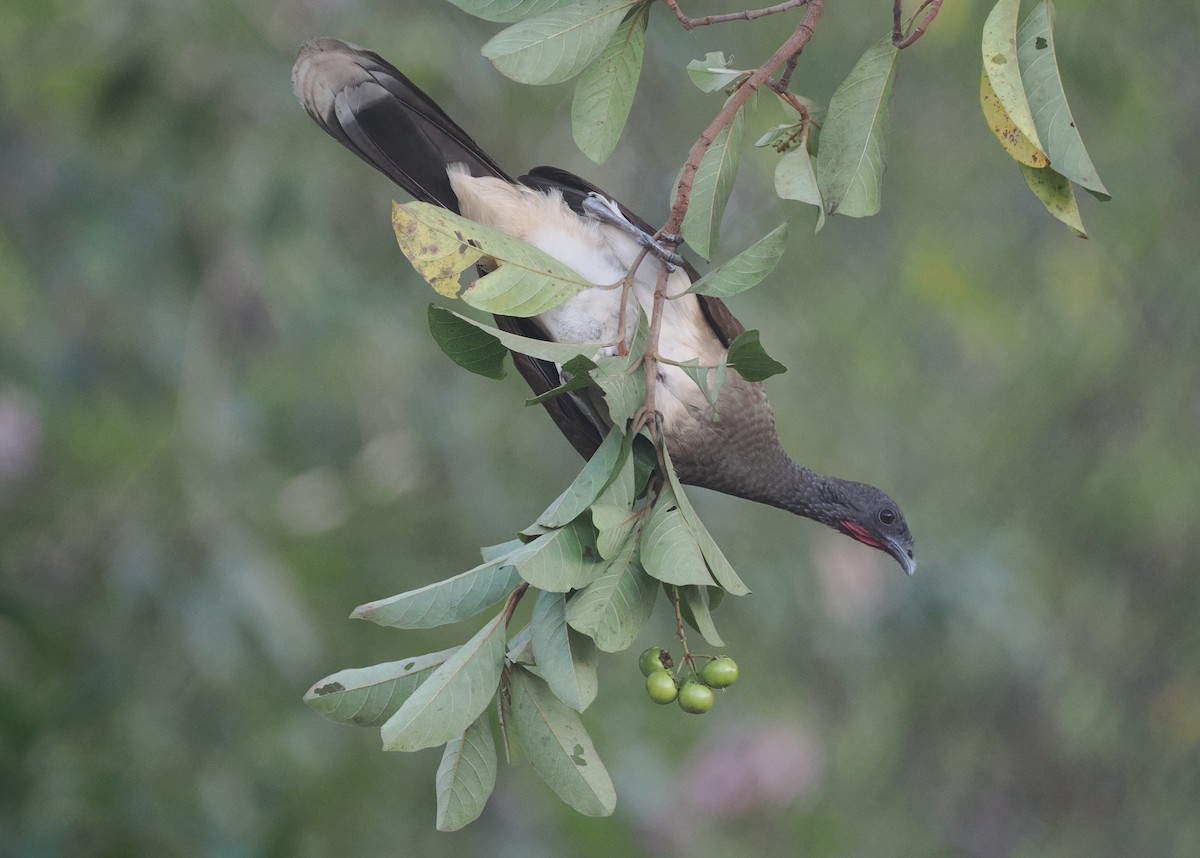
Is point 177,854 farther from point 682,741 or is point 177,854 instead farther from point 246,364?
point 682,741

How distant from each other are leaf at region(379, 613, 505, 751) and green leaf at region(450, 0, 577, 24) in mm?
674

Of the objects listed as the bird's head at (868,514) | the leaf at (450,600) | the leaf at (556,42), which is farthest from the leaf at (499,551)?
the bird's head at (868,514)

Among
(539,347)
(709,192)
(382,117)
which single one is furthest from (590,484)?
(382,117)

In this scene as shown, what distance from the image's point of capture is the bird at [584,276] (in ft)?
7.00

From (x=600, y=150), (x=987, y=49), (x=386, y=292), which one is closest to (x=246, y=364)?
(x=386, y=292)

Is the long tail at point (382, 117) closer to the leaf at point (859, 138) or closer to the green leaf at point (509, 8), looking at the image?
the green leaf at point (509, 8)

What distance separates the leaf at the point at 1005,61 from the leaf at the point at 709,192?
287mm

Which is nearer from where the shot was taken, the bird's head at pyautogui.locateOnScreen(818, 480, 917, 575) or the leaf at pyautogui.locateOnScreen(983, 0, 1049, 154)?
the leaf at pyautogui.locateOnScreen(983, 0, 1049, 154)

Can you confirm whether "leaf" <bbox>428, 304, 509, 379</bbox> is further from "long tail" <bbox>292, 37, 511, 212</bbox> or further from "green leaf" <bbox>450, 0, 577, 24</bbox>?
"long tail" <bbox>292, 37, 511, 212</bbox>

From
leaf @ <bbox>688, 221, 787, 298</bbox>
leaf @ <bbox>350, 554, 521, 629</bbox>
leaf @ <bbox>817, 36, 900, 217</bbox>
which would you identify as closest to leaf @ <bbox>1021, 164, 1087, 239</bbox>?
leaf @ <bbox>817, 36, 900, 217</bbox>

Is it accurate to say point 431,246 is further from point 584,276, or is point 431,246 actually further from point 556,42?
point 584,276

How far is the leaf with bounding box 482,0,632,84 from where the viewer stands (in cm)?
146

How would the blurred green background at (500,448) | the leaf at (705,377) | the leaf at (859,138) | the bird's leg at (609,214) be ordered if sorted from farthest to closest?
the blurred green background at (500,448), the bird's leg at (609,214), the leaf at (859,138), the leaf at (705,377)

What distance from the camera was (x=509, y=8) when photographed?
152 cm
